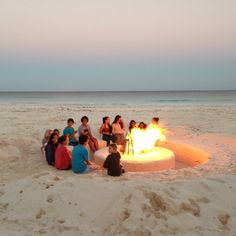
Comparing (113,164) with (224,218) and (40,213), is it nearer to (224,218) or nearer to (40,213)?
(40,213)

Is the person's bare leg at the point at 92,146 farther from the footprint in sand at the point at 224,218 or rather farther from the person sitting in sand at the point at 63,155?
the footprint in sand at the point at 224,218

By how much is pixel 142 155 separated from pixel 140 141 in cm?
71

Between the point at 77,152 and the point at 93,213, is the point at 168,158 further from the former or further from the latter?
Answer: the point at 93,213

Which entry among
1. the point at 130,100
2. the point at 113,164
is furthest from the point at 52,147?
the point at 130,100

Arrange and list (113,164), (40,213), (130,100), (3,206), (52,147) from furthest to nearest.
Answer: (130,100)
(52,147)
(113,164)
(3,206)
(40,213)

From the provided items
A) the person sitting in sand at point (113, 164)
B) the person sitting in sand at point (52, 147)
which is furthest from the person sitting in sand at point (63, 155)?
the person sitting in sand at point (113, 164)

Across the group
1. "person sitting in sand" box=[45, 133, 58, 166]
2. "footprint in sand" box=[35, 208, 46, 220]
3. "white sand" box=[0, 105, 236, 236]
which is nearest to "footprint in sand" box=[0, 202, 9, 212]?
"white sand" box=[0, 105, 236, 236]

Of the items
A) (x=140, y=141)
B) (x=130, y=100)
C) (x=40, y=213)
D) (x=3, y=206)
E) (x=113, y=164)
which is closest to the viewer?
(x=40, y=213)

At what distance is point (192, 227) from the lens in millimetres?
5809

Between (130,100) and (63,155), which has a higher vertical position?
(63,155)

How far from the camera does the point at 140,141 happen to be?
411 inches

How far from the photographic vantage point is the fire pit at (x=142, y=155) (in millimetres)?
8938

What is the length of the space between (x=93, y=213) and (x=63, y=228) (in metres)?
0.64

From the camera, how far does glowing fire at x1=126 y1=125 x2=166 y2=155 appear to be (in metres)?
10.3
